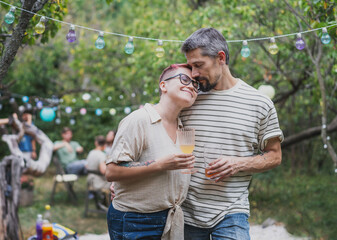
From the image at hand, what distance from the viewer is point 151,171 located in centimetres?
219

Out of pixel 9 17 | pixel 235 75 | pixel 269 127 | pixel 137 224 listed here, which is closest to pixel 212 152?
pixel 269 127

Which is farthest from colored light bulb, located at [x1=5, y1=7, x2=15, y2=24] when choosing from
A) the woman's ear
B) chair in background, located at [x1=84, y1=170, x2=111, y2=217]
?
chair in background, located at [x1=84, y1=170, x2=111, y2=217]

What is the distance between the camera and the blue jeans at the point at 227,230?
94.1 inches

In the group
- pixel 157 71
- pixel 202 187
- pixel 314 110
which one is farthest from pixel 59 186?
pixel 202 187

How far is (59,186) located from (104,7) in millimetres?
9991

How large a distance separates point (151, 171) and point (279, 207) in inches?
236

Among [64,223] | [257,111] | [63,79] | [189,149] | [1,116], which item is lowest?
[64,223]

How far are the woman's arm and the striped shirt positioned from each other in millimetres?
342

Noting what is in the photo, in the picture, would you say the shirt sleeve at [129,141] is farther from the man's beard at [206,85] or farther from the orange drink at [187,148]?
the man's beard at [206,85]

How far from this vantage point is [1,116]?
11.6 metres

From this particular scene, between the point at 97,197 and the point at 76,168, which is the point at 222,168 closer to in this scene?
the point at 97,197

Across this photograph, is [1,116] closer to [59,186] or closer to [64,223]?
[59,186]

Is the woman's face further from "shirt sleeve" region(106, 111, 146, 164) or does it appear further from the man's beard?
"shirt sleeve" region(106, 111, 146, 164)

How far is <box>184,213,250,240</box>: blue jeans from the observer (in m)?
2.39
